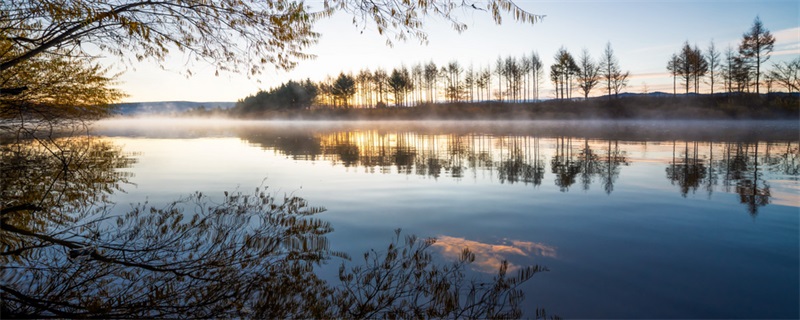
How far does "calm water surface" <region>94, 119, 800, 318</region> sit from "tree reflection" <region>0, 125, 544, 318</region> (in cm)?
49

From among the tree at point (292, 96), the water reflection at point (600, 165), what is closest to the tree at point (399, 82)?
the tree at point (292, 96)

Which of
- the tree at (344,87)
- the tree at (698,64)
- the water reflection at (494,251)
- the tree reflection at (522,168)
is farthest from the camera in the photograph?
the tree at (344,87)

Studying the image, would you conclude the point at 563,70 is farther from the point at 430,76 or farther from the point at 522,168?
the point at 522,168

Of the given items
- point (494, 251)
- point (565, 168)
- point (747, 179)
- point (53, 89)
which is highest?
point (53, 89)

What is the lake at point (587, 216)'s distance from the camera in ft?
16.0

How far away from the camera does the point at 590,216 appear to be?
829cm

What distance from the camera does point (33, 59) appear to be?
12.1m

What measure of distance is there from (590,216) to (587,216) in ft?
0.20

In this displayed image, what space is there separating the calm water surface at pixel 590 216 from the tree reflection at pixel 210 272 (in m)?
0.49

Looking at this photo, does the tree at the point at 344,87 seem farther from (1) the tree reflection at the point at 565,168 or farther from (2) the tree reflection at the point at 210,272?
(2) the tree reflection at the point at 210,272

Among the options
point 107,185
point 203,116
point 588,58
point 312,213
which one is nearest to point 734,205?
point 312,213

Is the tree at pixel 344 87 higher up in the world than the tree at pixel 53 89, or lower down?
higher up

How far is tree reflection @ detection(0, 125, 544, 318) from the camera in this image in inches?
177

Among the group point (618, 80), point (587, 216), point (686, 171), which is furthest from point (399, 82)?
point (587, 216)
